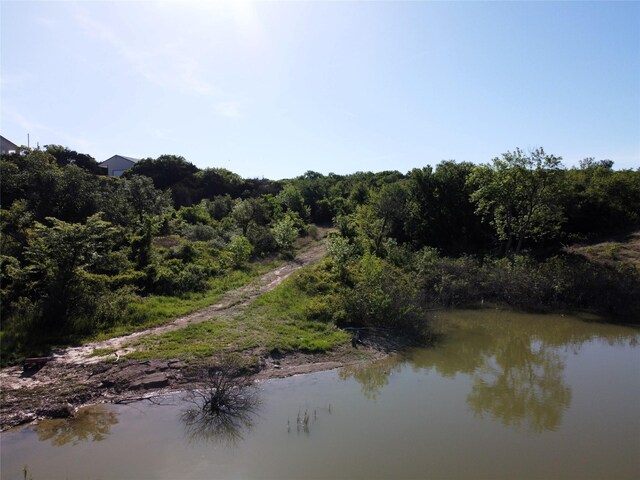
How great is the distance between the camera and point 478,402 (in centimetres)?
1095

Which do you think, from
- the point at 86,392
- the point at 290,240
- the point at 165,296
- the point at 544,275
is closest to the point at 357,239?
the point at 290,240

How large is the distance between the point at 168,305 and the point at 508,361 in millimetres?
12218

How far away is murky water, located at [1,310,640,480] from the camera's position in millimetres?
8031

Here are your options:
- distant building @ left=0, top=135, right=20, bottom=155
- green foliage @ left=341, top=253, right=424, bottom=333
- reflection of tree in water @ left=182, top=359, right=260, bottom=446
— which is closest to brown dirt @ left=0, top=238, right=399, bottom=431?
reflection of tree in water @ left=182, top=359, right=260, bottom=446

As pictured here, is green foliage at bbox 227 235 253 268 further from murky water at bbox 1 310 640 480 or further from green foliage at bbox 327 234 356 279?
murky water at bbox 1 310 640 480

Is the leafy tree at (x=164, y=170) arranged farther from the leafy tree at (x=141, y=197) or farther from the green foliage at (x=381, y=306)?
the green foliage at (x=381, y=306)

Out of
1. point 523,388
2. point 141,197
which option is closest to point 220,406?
point 523,388

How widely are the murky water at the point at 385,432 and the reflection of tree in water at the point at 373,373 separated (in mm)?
58

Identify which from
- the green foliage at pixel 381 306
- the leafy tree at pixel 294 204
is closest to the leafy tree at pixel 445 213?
the green foliage at pixel 381 306

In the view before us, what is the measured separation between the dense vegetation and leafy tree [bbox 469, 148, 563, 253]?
0.08 m

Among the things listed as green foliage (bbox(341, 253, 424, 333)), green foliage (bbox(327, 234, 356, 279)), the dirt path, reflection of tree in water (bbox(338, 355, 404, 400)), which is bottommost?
reflection of tree in water (bbox(338, 355, 404, 400))

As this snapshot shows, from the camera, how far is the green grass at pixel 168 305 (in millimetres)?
14253

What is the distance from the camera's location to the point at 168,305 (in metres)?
16.5

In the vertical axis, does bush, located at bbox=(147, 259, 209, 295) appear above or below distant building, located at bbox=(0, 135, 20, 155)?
below
